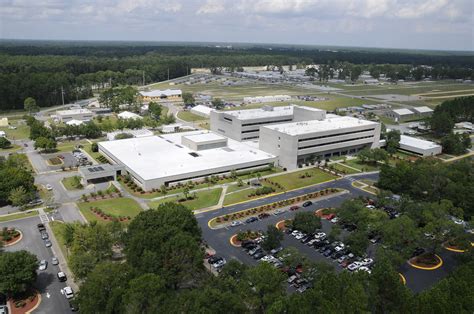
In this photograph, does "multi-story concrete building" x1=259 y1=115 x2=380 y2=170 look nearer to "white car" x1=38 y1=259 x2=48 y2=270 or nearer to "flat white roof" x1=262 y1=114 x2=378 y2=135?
"flat white roof" x1=262 y1=114 x2=378 y2=135

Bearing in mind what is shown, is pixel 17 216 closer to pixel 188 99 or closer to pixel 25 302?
pixel 25 302

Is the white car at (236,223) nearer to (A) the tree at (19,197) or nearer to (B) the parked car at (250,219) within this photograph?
(B) the parked car at (250,219)

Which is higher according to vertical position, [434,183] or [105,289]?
[434,183]

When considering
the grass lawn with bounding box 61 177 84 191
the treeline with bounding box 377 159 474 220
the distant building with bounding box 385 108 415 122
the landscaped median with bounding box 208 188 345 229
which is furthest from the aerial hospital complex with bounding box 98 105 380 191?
the distant building with bounding box 385 108 415 122


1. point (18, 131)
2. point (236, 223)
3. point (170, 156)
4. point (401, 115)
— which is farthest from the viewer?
point (401, 115)

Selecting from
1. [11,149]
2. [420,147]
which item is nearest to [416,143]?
[420,147]
